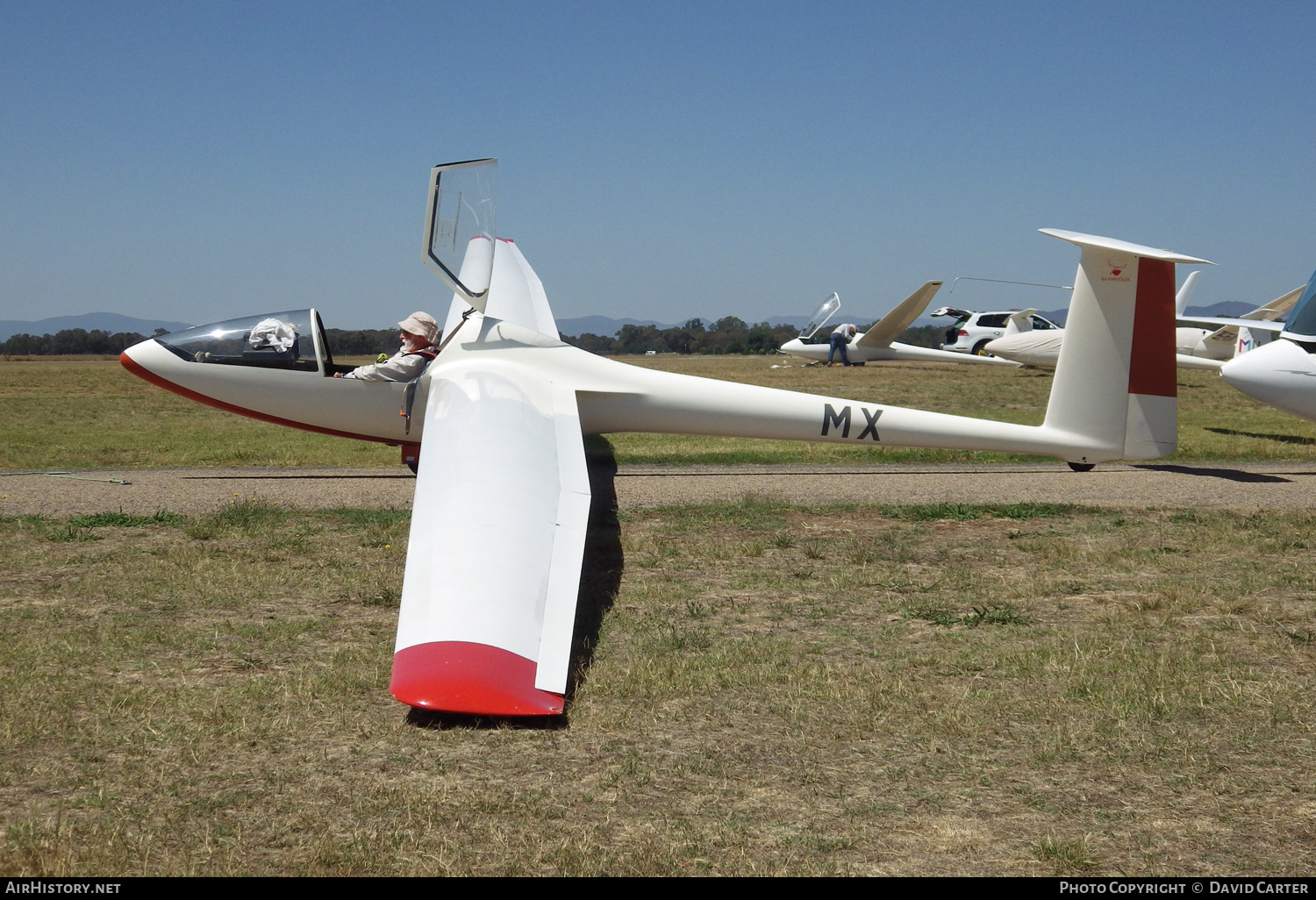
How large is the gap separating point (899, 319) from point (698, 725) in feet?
111

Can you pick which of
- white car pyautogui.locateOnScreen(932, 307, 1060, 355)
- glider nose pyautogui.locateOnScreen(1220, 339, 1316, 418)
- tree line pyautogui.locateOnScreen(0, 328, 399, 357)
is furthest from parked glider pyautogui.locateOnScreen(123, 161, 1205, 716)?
tree line pyautogui.locateOnScreen(0, 328, 399, 357)

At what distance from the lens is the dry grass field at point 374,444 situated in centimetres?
1398

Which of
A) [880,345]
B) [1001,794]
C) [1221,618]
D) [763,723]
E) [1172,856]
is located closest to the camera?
[1172,856]

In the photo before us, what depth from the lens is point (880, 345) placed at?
38344 millimetres

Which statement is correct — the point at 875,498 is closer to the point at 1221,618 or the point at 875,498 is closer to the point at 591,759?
the point at 1221,618

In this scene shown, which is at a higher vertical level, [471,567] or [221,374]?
[221,374]

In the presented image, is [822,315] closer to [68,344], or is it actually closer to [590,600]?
[590,600]

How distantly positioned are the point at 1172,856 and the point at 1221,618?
355 cm

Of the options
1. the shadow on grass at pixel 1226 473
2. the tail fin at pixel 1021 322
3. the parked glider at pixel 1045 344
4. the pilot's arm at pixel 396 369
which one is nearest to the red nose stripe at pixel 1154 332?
the shadow on grass at pixel 1226 473

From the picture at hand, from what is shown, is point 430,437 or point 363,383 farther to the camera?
point 363,383

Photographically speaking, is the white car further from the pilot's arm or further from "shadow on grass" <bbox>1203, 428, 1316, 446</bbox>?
the pilot's arm

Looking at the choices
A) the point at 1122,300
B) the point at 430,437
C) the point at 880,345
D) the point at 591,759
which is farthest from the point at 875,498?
the point at 880,345

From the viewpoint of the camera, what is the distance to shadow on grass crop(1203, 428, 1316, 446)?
635 inches
